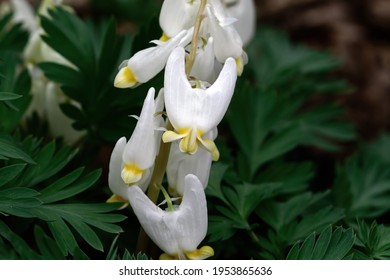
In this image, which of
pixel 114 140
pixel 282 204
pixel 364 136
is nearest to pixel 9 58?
pixel 114 140

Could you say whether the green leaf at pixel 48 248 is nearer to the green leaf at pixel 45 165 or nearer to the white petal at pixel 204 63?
the green leaf at pixel 45 165

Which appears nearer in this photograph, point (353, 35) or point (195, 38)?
point (195, 38)

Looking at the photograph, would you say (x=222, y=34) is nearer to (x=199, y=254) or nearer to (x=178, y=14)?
(x=178, y=14)

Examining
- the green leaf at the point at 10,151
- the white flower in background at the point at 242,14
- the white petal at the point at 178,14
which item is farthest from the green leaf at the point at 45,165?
the white flower in background at the point at 242,14

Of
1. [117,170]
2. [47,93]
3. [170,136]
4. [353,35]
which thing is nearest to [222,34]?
[170,136]

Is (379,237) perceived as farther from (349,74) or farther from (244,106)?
(349,74)

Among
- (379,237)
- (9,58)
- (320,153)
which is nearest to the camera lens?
(379,237)
